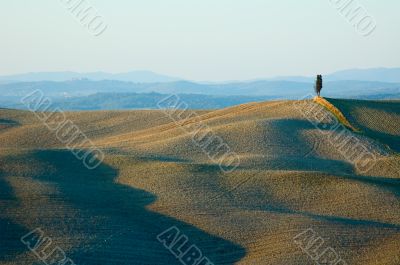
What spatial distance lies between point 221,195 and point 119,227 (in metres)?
9.43

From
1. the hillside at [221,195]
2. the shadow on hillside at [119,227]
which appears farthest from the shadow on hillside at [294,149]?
the shadow on hillside at [119,227]

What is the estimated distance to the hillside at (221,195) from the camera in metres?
31.1

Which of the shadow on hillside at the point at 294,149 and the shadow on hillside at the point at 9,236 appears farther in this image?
the shadow on hillside at the point at 294,149

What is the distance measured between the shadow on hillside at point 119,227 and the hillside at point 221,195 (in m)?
0.07

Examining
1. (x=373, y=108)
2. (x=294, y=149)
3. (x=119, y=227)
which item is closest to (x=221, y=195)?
(x=119, y=227)

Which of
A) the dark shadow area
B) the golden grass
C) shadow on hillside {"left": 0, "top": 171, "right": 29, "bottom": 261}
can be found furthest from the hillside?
the golden grass

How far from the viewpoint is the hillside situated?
102 ft

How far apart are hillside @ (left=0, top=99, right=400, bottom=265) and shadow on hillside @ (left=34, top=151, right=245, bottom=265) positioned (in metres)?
0.07

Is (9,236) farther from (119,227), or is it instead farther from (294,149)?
(294,149)

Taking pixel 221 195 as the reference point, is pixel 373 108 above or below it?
above

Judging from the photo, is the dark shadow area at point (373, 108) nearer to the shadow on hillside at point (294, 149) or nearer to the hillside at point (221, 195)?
the hillside at point (221, 195)

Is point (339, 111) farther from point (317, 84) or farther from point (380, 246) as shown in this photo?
point (380, 246)

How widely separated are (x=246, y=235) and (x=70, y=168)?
20.4 metres

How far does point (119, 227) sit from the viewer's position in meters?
33.6
